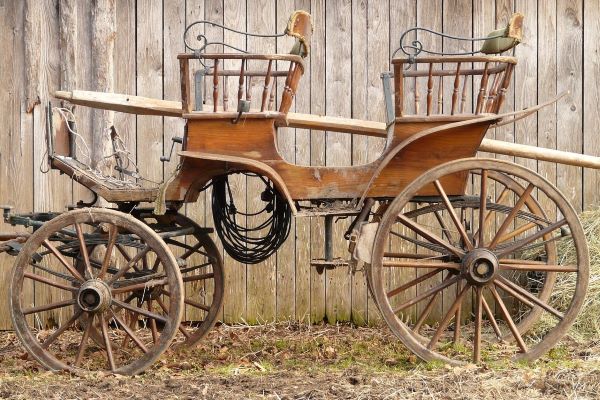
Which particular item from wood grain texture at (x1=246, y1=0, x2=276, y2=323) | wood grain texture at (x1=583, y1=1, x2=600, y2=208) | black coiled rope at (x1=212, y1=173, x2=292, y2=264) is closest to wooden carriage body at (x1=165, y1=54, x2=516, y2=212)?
black coiled rope at (x1=212, y1=173, x2=292, y2=264)

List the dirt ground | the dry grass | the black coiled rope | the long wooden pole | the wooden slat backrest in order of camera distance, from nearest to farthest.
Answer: the dirt ground
the wooden slat backrest
the long wooden pole
the black coiled rope
the dry grass

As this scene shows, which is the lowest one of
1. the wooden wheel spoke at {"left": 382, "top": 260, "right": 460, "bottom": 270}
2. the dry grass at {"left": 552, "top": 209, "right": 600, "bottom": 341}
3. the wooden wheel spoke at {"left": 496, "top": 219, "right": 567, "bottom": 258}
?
the dry grass at {"left": 552, "top": 209, "right": 600, "bottom": 341}

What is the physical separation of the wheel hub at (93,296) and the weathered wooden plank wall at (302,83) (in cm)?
156

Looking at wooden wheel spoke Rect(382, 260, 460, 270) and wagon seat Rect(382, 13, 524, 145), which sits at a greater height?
wagon seat Rect(382, 13, 524, 145)

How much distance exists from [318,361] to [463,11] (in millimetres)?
2640

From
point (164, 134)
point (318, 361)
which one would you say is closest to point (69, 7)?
point (164, 134)

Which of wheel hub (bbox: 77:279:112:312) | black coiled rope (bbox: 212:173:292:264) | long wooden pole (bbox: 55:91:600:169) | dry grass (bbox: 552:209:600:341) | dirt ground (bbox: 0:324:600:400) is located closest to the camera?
dirt ground (bbox: 0:324:600:400)

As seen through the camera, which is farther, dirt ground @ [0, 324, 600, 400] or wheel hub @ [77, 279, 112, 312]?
wheel hub @ [77, 279, 112, 312]

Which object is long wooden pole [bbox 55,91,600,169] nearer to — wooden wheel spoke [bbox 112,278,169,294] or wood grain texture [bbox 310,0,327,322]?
wood grain texture [bbox 310,0,327,322]

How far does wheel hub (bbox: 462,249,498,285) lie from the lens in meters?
4.96

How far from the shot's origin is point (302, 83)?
6.45 metres

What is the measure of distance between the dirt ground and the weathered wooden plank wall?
1.78 ft

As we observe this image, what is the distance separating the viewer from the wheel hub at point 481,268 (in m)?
4.96

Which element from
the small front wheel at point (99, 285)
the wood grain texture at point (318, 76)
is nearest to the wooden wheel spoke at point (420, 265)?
the small front wheel at point (99, 285)
